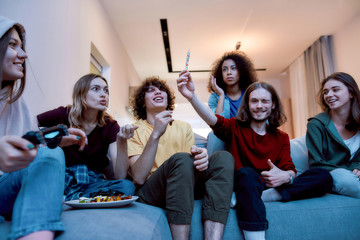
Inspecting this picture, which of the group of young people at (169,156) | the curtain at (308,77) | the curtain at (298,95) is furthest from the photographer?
the curtain at (298,95)

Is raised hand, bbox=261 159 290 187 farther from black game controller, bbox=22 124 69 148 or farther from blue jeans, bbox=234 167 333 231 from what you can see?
black game controller, bbox=22 124 69 148

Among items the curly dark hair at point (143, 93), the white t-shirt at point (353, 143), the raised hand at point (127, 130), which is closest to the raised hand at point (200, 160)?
the raised hand at point (127, 130)

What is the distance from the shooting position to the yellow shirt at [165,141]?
56.2 inches

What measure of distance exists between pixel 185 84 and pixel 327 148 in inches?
39.7

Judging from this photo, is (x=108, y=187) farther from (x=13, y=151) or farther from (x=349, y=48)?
(x=349, y=48)

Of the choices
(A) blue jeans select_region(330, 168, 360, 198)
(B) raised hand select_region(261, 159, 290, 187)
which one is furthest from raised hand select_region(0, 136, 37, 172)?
(A) blue jeans select_region(330, 168, 360, 198)

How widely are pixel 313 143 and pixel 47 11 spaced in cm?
215

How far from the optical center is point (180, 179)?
1067 millimetres

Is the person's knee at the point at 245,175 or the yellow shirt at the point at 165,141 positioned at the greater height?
the yellow shirt at the point at 165,141

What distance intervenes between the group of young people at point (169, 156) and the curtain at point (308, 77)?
7.96 ft

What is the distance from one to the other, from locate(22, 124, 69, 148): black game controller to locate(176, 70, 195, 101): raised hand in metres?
0.76

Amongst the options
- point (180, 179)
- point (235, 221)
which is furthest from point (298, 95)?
point (180, 179)

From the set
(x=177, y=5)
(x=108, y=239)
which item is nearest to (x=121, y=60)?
(x=177, y=5)

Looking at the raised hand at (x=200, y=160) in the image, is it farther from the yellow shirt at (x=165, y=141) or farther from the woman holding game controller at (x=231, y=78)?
the woman holding game controller at (x=231, y=78)
